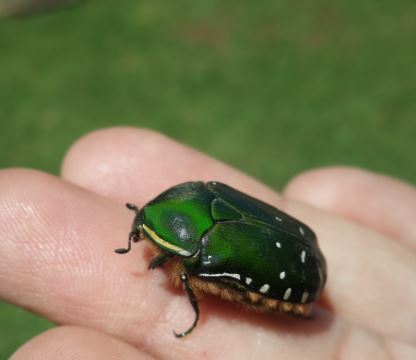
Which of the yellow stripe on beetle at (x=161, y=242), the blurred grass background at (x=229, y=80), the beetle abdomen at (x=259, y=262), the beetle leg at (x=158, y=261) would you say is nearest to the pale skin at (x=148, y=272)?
the beetle leg at (x=158, y=261)

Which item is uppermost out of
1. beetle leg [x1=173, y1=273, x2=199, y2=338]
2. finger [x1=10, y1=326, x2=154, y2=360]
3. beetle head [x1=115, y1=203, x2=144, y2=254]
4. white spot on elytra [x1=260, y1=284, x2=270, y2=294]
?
beetle head [x1=115, y1=203, x2=144, y2=254]

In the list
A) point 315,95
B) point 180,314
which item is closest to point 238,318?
point 180,314

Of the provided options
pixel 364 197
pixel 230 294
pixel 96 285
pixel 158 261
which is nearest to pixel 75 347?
pixel 96 285

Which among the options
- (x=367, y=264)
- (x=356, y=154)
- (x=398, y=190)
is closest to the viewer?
(x=367, y=264)

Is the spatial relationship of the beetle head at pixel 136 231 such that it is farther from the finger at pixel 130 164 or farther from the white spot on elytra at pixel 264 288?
the white spot on elytra at pixel 264 288

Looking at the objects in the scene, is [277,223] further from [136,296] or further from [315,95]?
[315,95]

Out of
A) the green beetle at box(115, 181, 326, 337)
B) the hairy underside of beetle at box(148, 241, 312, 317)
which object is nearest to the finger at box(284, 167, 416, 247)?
the green beetle at box(115, 181, 326, 337)

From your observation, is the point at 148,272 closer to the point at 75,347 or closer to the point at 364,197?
the point at 75,347

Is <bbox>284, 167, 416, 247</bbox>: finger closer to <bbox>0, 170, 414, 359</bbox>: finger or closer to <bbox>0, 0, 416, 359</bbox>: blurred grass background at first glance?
<bbox>0, 170, 414, 359</bbox>: finger

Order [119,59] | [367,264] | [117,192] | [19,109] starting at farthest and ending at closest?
[119,59], [19,109], [367,264], [117,192]
